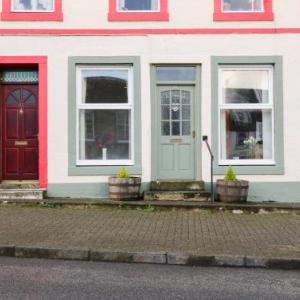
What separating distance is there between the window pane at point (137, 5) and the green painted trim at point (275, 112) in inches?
74.3

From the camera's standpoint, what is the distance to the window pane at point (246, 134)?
1240 centimetres

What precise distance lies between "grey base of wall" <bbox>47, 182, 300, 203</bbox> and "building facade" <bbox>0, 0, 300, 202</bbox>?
0.02m

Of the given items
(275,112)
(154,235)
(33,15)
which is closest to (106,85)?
(33,15)

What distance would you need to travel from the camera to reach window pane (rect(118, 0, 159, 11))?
1241cm

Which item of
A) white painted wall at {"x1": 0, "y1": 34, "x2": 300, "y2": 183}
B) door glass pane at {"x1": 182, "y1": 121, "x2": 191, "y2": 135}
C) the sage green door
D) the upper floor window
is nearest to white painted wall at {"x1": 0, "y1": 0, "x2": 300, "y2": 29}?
white painted wall at {"x1": 0, "y1": 34, "x2": 300, "y2": 183}

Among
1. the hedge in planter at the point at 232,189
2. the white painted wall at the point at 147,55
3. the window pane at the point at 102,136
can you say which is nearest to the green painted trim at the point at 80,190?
the white painted wall at the point at 147,55

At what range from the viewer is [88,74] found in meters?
12.4

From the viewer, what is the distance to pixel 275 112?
40.0ft

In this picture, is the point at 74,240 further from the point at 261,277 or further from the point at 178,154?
the point at 178,154

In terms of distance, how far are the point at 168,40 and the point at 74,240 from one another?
5.86 m

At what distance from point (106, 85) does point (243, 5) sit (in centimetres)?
372

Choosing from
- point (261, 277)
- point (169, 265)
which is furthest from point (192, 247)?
point (261, 277)

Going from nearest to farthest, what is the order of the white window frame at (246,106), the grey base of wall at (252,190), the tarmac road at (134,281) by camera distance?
→ the tarmac road at (134,281) < the grey base of wall at (252,190) < the white window frame at (246,106)

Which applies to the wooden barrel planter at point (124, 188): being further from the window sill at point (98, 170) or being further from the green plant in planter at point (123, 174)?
the window sill at point (98, 170)
